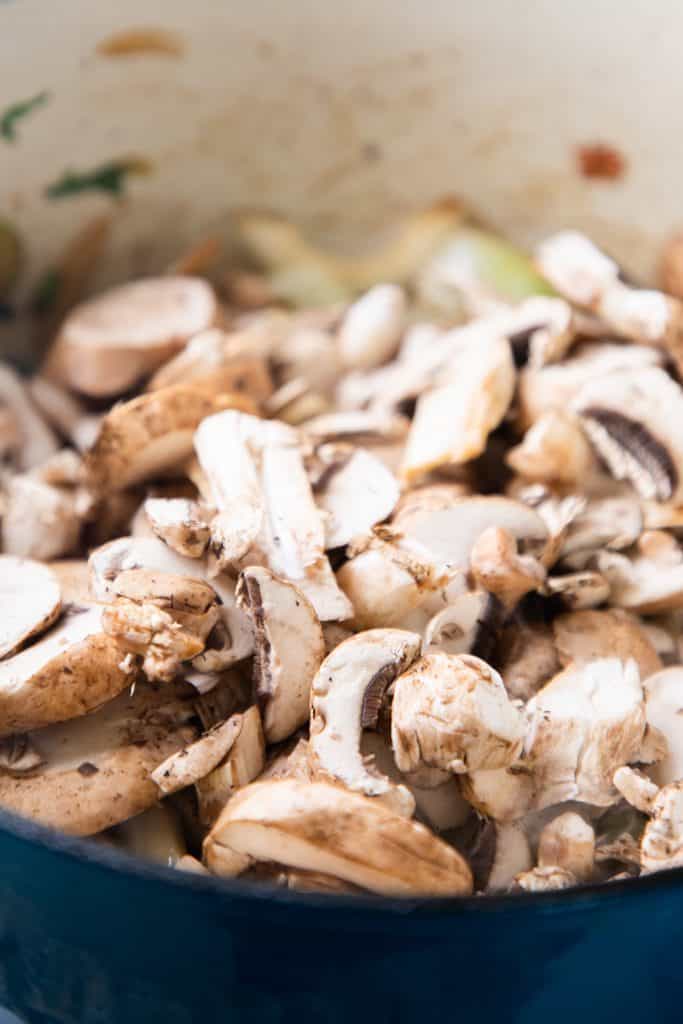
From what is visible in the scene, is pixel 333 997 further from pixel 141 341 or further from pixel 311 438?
pixel 141 341

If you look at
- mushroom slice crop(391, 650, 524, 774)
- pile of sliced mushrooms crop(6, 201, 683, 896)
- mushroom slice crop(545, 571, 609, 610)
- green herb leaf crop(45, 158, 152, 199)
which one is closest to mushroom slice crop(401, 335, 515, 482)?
pile of sliced mushrooms crop(6, 201, 683, 896)

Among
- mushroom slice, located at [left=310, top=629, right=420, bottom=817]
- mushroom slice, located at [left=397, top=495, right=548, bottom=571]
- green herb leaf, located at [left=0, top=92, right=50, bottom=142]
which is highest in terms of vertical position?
green herb leaf, located at [left=0, top=92, right=50, bottom=142]

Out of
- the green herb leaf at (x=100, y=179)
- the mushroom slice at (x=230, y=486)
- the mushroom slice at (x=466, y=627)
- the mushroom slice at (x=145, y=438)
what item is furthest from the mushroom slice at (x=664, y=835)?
the green herb leaf at (x=100, y=179)

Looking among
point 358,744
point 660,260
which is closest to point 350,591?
point 358,744

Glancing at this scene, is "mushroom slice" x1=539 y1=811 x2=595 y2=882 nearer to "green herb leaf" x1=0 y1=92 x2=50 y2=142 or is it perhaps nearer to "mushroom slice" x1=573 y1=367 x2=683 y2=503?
"mushroom slice" x1=573 y1=367 x2=683 y2=503

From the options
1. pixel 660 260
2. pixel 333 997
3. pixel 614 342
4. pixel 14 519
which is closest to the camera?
pixel 333 997

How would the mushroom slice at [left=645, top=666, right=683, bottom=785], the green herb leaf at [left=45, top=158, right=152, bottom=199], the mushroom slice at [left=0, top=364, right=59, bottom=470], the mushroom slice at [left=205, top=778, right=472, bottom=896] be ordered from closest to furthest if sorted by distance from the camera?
1. the mushroom slice at [left=205, top=778, right=472, bottom=896]
2. the mushroom slice at [left=645, top=666, right=683, bottom=785]
3. the mushroom slice at [left=0, top=364, right=59, bottom=470]
4. the green herb leaf at [left=45, top=158, right=152, bottom=199]

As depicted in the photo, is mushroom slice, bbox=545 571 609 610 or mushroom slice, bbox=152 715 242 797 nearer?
mushroom slice, bbox=152 715 242 797

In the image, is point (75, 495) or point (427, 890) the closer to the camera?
point (427, 890)
